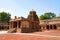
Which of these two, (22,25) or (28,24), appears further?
(28,24)

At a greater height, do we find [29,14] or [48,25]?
[29,14]

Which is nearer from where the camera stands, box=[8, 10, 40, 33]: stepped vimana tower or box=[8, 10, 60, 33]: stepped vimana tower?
box=[8, 10, 40, 33]: stepped vimana tower

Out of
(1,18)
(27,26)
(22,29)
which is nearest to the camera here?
(22,29)

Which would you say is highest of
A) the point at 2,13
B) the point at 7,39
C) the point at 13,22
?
the point at 2,13

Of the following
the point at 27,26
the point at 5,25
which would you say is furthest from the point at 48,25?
the point at 5,25

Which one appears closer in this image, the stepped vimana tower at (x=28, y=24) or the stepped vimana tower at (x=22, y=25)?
the stepped vimana tower at (x=22, y=25)

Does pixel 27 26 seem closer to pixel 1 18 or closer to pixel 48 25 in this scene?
pixel 48 25

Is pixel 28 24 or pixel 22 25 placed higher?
pixel 28 24

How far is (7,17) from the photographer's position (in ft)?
288

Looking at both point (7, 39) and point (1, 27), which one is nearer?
point (7, 39)

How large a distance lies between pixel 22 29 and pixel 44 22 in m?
23.6

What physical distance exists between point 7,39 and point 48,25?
36.9 metres

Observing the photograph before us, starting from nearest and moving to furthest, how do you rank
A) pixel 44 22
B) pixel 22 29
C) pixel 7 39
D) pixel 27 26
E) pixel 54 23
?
pixel 7 39
pixel 22 29
pixel 27 26
pixel 54 23
pixel 44 22

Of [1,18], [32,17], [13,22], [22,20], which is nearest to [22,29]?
[22,20]
